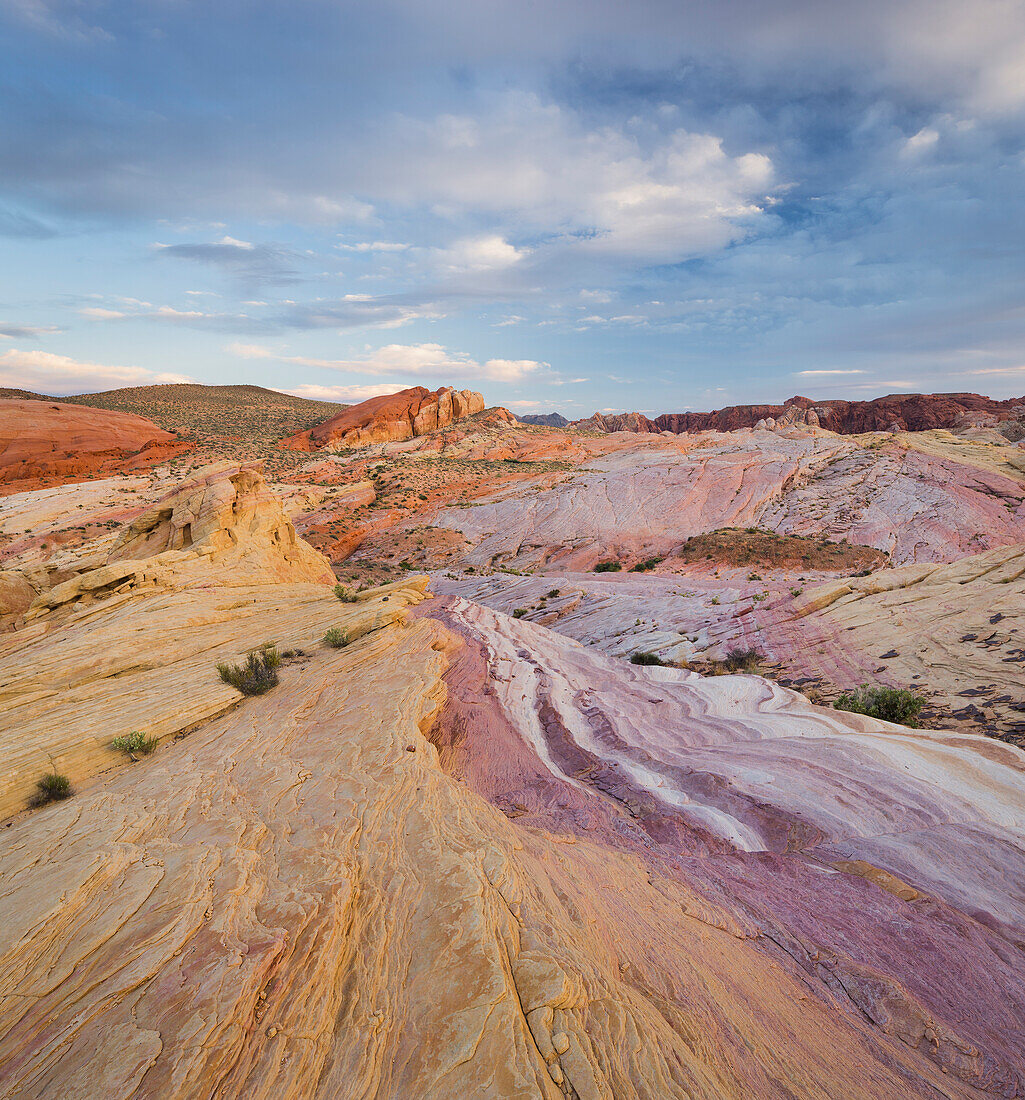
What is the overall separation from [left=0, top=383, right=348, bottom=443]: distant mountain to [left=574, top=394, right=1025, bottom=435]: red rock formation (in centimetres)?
6515

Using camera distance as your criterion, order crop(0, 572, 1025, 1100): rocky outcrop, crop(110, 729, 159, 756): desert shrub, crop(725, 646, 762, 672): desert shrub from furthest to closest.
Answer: crop(725, 646, 762, 672): desert shrub < crop(110, 729, 159, 756): desert shrub < crop(0, 572, 1025, 1100): rocky outcrop

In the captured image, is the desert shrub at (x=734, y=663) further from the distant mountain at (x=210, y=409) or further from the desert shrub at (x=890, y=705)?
the distant mountain at (x=210, y=409)

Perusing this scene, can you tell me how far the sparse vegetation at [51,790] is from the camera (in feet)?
22.4

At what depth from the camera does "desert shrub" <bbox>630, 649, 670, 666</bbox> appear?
14.2 m

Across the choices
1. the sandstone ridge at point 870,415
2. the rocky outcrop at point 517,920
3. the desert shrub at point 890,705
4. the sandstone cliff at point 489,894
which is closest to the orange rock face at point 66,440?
the sandstone cliff at point 489,894

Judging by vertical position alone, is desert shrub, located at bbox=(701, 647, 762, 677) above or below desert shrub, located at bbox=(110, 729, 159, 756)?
below

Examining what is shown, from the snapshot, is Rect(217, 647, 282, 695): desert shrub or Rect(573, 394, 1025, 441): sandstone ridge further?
Rect(573, 394, 1025, 441): sandstone ridge

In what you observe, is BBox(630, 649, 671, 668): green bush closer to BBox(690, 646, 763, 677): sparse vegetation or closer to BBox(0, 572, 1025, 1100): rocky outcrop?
BBox(690, 646, 763, 677): sparse vegetation

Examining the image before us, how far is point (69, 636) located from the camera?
11672mm

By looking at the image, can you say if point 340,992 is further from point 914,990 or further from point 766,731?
point 766,731

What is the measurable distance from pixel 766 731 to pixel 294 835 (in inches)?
314

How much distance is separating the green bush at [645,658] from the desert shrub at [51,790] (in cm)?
1248

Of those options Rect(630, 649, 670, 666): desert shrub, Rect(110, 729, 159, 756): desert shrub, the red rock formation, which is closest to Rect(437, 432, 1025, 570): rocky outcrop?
Rect(630, 649, 670, 666): desert shrub

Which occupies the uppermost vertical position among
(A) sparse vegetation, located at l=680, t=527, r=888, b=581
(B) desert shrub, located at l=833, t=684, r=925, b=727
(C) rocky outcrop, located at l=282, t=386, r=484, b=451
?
(C) rocky outcrop, located at l=282, t=386, r=484, b=451
